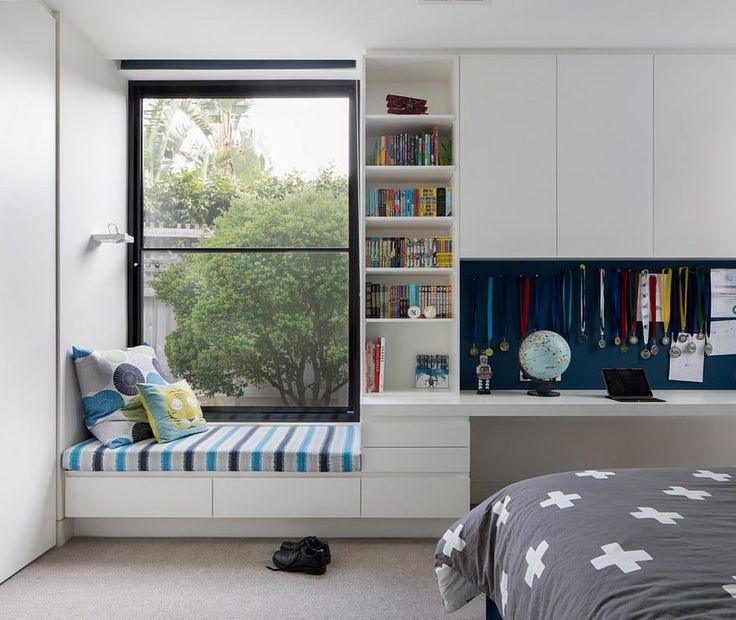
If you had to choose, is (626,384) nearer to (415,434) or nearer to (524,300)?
(524,300)

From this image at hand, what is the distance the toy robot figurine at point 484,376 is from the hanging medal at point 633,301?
878 millimetres

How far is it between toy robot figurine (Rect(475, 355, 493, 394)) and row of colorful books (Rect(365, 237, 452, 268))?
0.56 metres

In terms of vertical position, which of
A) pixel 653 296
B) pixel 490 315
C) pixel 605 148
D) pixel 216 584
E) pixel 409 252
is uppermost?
pixel 605 148

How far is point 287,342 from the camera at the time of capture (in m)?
3.72

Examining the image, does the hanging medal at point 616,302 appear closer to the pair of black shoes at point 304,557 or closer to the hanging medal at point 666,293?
the hanging medal at point 666,293

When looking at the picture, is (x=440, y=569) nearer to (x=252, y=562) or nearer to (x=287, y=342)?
(x=252, y=562)

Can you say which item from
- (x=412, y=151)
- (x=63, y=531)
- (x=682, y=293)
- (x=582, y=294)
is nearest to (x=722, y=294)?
(x=682, y=293)

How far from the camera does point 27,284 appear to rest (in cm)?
266

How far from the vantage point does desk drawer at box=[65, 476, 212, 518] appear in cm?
297

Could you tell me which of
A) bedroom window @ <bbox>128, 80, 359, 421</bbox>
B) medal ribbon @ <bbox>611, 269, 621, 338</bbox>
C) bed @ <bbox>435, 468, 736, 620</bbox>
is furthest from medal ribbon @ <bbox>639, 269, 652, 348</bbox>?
bed @ <bbox>435, 468, 736, 620</bbox>

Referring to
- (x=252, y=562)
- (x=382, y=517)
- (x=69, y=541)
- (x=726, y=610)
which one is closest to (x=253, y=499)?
(x=252, y=562)

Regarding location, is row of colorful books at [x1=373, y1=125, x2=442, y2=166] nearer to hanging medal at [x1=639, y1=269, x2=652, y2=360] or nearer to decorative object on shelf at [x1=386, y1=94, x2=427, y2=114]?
decorative object on shelf at [x1=386, y1=94, x2=427, y2=114]

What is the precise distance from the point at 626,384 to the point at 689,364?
582 millimetres

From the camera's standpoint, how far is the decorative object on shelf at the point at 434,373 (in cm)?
341
